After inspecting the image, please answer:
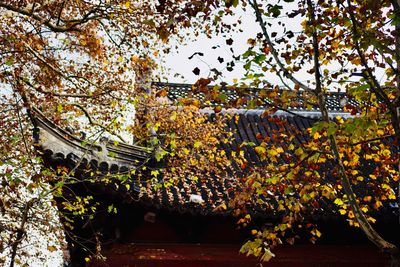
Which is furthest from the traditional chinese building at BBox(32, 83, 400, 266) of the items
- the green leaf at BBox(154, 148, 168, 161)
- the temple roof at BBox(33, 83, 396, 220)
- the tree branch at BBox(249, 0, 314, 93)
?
the tree branch at BBox(249, 0, 314, 93)

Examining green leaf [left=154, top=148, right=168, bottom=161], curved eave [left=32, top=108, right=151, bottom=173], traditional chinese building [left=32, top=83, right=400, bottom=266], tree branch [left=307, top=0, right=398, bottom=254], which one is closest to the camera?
tree branch [left=307, top=0, right=398, bottom=254]

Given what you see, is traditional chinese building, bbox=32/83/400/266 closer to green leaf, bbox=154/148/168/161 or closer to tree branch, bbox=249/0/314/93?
green leaf, bbox=154/148/168/161

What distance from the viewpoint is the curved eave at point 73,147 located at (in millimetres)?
6602

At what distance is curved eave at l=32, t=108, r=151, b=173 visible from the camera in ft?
21.7

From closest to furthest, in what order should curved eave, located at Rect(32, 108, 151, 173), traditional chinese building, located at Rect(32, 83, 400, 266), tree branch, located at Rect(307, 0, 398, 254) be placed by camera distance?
1. tree branch, located at Rect(307, 0, 398, 254)
2. curved eave, located at Rect(32, 108, 151, 173)
3. traditional chinese building, located at Rect(32, 83, 400, 266)

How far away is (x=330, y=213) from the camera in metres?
7.23

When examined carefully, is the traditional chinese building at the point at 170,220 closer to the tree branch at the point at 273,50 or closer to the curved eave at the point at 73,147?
the curved eave at the point at 73,147

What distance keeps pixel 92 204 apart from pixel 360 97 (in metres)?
3.86

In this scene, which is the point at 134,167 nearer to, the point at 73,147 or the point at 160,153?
the point at 160,153

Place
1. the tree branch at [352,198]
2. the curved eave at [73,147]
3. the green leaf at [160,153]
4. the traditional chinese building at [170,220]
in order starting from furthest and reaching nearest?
the green leaf at [160,153] → the traditional chinese building at [170,220] → the curved eave at [73,147] → the tree branch at [352,198]

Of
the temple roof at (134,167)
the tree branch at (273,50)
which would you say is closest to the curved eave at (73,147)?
the temple roof at (134,167)

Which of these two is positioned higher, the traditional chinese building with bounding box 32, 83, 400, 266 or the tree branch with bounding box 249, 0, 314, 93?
the tree branch with bounding box 249, 0, 314, 93

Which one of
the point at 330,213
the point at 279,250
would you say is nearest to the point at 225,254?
the point at 279,250

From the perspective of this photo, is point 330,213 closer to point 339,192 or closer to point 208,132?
point 339,192
